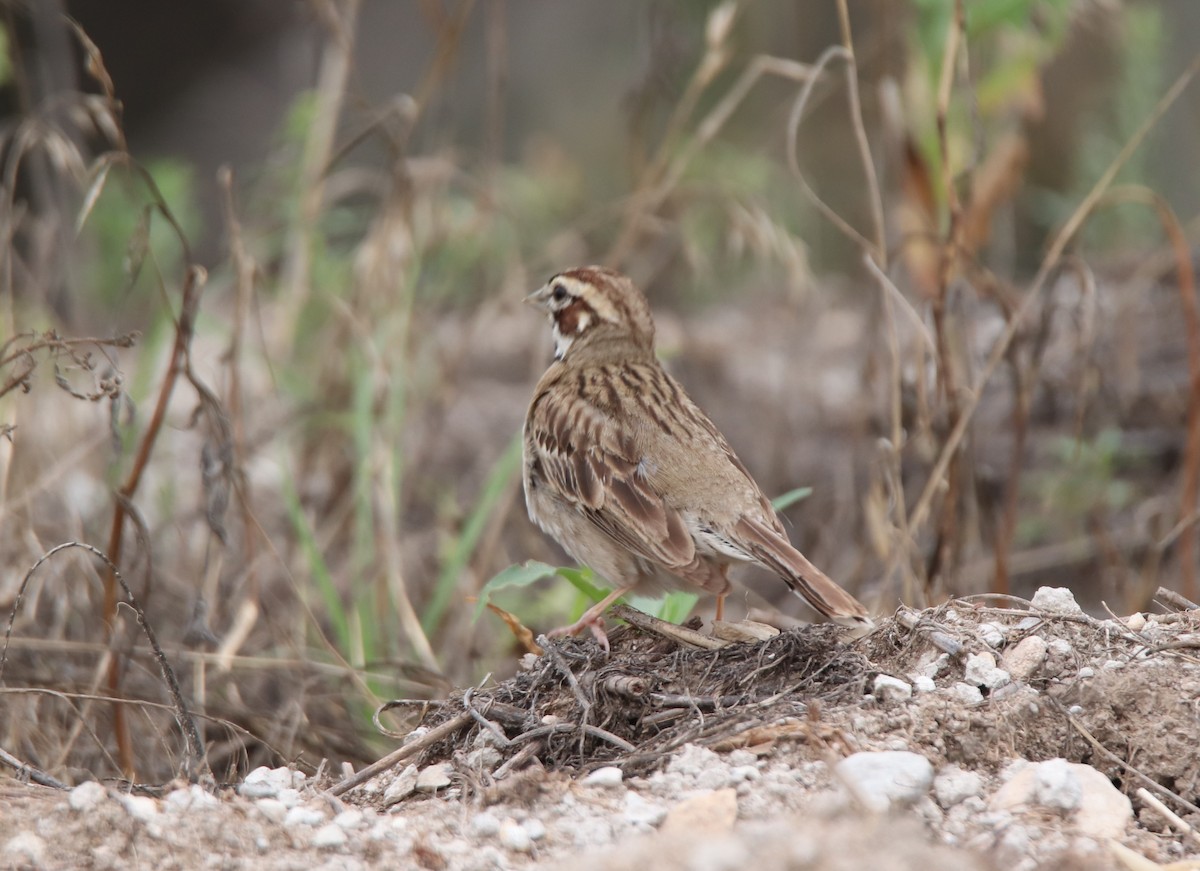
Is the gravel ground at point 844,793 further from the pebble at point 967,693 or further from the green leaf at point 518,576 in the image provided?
the green leaf at point 518,576

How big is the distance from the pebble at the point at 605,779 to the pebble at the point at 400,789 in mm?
502

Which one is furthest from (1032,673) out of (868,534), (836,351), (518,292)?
(836,351)

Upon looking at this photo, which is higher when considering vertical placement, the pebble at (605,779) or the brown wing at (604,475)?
the brown wing at (604,475)

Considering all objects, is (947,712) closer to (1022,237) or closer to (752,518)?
(752,518)

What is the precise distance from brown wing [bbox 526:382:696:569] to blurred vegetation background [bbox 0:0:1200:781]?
556 millimetres

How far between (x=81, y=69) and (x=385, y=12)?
10.9 ft

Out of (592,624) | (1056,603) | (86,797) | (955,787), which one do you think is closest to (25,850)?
(86,797)

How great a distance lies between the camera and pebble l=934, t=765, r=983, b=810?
2.91 m

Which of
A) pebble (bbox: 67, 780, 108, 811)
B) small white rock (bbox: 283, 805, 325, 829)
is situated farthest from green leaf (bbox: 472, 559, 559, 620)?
pebble (bbox: 67, 780, 108, 811)

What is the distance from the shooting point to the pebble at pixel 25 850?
8.82 feet

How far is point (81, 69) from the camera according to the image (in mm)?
12078

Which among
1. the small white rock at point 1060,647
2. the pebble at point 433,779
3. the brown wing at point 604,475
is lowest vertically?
the pebble at point 433,779

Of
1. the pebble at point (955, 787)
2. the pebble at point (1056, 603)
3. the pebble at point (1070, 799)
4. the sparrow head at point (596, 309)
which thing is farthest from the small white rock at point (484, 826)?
the sparrow head at point (596, 309)

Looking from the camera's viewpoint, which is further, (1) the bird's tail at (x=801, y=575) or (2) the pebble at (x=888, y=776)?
(1) the bird's tail at (x=801, y=575)
